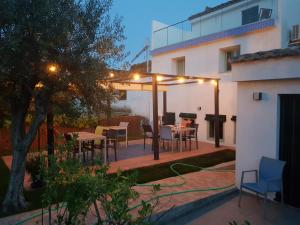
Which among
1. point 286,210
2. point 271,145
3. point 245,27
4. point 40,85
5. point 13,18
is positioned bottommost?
point 286,210

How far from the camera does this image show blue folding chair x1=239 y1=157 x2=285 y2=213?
5184mm

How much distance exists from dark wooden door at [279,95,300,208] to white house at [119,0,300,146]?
18.5 feet

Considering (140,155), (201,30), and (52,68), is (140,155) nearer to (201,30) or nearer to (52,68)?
(52,68)

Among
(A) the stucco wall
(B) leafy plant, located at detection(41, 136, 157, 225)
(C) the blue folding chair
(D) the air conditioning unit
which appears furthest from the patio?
(D) the air conditioning unit

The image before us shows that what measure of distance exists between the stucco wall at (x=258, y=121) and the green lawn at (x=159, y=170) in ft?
6.65

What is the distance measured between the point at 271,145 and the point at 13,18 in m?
5.13

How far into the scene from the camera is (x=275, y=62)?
560cm

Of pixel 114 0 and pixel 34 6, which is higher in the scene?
pixel 114 0

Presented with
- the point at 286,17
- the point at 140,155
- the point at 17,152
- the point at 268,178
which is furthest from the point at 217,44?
the point at 17,152

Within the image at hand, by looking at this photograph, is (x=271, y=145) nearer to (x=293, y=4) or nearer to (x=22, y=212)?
(x=22, y=212)

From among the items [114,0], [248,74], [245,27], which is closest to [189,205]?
[248,74]

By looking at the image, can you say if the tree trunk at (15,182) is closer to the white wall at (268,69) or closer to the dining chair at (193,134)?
the white wall at (268,69)

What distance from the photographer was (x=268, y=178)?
5.52 metres

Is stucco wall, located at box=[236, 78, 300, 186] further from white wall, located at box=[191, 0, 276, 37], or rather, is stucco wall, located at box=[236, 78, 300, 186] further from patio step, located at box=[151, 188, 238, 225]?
white wall, located at box=[191, 0, 276, 37]
